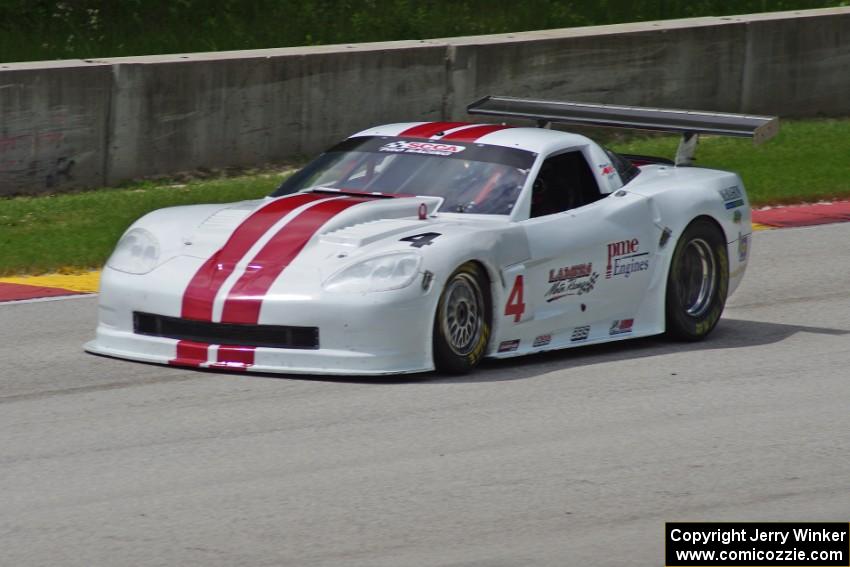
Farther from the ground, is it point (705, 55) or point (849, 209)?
point (705, 55)

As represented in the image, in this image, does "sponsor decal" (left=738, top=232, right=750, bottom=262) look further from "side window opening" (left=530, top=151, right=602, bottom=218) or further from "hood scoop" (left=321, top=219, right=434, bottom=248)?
"hood scoop" (left=321, top=219, right=434, bottom=248)

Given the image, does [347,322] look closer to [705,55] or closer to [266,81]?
[266,81]

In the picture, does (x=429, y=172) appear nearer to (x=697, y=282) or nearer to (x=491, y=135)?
(x=491, y=135)

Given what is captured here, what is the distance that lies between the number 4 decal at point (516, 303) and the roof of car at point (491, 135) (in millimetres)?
1020

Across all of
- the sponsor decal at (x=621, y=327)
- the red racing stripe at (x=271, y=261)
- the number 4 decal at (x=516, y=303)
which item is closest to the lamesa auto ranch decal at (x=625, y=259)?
the sponsor decal at (x=621, y=327)

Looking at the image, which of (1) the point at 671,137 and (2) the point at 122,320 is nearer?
(2) the point at 122,320

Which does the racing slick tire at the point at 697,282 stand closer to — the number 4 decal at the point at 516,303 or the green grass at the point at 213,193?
the number 4 decal at the point at 516,303

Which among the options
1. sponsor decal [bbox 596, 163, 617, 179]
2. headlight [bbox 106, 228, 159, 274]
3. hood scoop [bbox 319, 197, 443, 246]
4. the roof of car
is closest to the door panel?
sponsor decal [bbox 596, 163, 617, 179]

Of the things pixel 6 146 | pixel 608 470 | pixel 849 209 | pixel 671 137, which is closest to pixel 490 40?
pixel 671 137

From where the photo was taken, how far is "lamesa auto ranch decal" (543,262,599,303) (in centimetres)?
886

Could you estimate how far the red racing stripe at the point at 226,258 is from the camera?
816 centimetres

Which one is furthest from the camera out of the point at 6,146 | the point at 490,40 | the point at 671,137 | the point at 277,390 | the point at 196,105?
the point at 671,137

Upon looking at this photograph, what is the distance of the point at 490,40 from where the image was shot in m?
16.8

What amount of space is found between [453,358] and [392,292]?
54 centimetres
